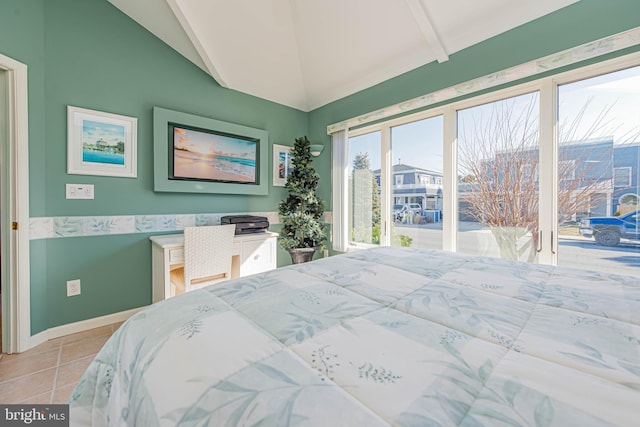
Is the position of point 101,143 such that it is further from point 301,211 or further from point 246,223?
point 301,211

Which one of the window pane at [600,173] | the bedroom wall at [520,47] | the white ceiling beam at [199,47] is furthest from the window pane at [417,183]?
the white ceiling beam at [199,47]

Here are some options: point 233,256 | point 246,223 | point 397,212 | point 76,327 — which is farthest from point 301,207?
point 76,327

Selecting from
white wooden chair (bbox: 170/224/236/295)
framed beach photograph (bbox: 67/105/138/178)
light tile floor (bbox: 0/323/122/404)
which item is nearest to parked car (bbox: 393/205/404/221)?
white wooden chair (bbox: 170/224/236/295)

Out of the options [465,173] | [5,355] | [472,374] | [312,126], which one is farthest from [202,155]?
[472,374]

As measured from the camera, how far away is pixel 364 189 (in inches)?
138

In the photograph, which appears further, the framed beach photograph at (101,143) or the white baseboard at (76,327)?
the framed beach photograph at (101,143)

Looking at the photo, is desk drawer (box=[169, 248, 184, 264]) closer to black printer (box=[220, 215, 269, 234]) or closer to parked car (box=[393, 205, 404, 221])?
black printer (box=[220, 215, 269, 234])

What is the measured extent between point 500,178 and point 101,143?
11.8 ft

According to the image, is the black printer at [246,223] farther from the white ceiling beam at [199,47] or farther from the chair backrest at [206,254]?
the white ceiling beam at [199,47]

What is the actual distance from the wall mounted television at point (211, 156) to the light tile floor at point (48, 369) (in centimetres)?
159

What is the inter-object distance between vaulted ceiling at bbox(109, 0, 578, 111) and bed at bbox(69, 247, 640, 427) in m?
2.24

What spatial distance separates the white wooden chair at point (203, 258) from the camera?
2.27m

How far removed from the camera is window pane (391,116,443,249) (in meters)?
2.78

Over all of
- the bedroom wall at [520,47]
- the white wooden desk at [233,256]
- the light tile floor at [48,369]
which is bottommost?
the light tile floor at [48,369]
